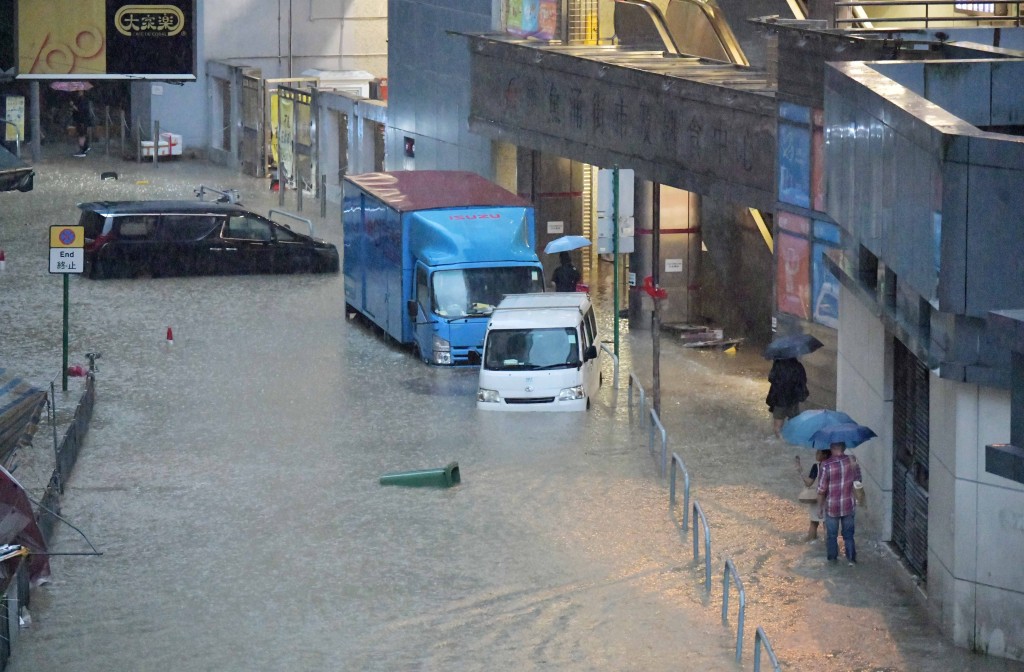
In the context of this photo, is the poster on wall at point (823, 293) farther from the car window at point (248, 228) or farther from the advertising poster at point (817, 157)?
the car window at point (248, 228)

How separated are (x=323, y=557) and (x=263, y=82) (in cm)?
3253

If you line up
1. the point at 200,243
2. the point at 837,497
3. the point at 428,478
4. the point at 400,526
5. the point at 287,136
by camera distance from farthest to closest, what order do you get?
the point at 287,136
the point at 200,243
the point at 428,478
the point at 400,526
the point at 837,497

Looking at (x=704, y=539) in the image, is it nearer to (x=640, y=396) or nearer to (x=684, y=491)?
(x=684, y=491)

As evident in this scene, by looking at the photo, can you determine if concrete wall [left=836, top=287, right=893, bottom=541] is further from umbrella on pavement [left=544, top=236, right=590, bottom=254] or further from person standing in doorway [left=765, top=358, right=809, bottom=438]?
umbrella on pavement [left=544, top=236, right=590, bottom=254]

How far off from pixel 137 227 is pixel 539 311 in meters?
12.7

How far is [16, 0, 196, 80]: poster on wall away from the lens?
37.3 meters

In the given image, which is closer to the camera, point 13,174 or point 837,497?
point 837,497

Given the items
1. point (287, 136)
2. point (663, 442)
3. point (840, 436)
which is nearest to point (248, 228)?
point (287, 136)

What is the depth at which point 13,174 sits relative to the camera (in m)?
40.4

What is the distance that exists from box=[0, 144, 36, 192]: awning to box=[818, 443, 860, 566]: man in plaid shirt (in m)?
27.7

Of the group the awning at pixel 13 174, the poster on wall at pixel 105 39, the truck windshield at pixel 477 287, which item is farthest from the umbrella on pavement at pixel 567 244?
the awning at pixel 13 174

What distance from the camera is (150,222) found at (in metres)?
34.0

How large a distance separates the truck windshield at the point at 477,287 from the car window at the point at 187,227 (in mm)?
9429

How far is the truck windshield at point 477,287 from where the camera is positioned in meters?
26.0
